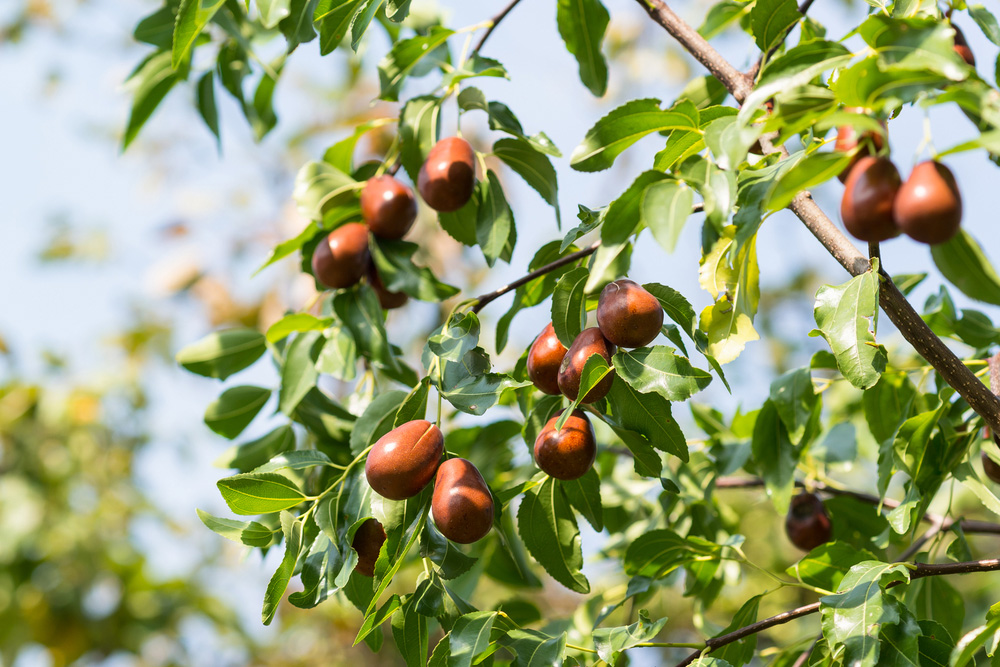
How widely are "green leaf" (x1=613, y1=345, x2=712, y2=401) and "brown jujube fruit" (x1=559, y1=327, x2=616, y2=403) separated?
0.02 m

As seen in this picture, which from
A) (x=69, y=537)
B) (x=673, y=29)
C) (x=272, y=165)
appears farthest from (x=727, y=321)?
(x=272, y=165)

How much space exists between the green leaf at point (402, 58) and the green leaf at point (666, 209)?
2.07 ft

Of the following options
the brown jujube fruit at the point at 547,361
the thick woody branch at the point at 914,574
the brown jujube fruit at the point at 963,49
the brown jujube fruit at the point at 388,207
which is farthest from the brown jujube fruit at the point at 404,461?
the brown jujube fruit at the point at 963,49

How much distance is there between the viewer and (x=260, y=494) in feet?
3.13

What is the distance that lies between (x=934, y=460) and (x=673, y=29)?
66 cm

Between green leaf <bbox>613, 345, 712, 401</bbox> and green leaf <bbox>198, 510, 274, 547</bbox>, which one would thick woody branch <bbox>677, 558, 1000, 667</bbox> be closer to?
green leaf <bbox>613, 345, 712, 401</bbox>

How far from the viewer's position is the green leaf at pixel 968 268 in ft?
3.54

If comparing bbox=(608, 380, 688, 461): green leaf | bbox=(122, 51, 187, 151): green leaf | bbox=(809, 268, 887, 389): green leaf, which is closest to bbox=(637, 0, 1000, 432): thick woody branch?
bbox=(809, 268, 887, 389): green leaf

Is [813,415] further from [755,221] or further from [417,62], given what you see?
[417,62]

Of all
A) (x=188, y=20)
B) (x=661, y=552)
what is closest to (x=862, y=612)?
(x=661, y=552)

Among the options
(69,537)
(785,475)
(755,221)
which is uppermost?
(755,221)

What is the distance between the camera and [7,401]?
480 cm

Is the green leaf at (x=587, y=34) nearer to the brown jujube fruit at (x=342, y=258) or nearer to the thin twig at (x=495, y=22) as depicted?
the thin twig at (x=495, y=22)

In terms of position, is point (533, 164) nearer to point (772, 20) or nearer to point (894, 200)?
point (772, 20)
